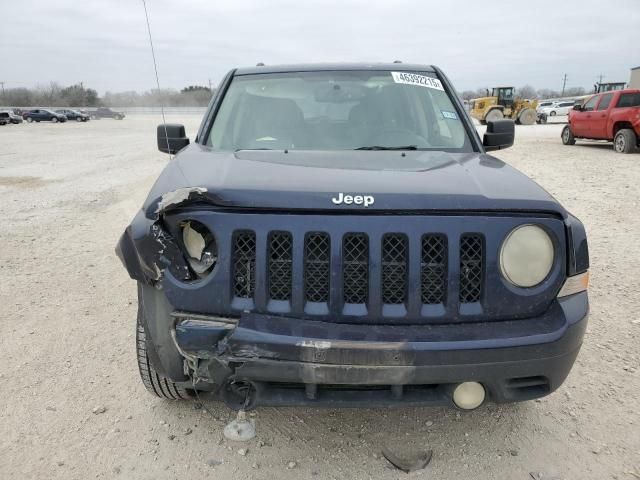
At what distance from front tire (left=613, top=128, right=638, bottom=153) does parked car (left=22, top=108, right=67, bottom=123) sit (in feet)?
186

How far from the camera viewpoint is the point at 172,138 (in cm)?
357

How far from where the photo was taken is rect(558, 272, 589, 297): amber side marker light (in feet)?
6.75

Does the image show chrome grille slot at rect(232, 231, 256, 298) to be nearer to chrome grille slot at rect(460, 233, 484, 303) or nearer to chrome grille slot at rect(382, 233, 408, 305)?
chrome grille slot at rect(382, 233, 408, 305)

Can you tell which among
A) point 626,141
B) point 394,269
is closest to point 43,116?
point 626,141

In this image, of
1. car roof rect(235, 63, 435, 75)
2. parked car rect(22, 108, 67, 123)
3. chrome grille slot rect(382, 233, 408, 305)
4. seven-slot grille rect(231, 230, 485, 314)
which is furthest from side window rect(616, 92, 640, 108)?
parked car rect(22, 108, 67, 123)

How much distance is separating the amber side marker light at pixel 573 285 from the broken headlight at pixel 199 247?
1.44 metres

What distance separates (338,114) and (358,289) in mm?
1671

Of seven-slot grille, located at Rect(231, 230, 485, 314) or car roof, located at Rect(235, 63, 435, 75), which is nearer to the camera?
seven-slot grille, located at Rect(231, 230, 485, 314)

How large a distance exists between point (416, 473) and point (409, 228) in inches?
45.5

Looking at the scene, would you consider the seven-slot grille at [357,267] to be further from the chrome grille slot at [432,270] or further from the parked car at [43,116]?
the parked car at [43,116]

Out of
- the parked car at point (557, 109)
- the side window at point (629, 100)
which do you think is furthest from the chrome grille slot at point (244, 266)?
the parked car at point (557, 109)

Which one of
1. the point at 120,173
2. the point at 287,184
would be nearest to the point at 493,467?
the point at 287,184

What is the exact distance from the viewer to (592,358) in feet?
10.7

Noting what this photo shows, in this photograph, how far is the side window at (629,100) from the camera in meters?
13.9
